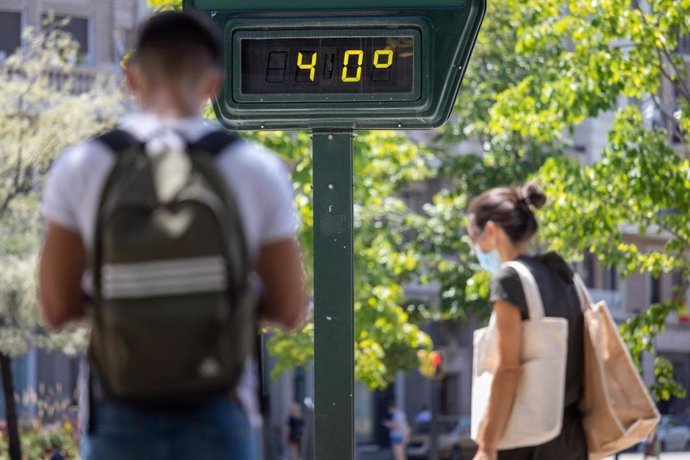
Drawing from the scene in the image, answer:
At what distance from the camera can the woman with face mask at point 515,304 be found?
547 centimetres

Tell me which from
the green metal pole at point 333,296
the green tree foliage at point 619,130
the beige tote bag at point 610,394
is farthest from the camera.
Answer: the green tree foliage at point 619,130

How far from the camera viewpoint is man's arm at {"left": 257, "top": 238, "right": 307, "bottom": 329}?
3.61 m

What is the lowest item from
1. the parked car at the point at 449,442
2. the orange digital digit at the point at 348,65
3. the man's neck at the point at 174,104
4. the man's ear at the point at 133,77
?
the parked car at the point at 449,442

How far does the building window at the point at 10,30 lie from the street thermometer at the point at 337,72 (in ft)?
117

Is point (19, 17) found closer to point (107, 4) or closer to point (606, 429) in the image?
point (107, 4)

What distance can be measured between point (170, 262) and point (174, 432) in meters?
0.31

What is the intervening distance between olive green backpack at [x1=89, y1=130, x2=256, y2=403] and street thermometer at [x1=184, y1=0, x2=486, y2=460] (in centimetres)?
394

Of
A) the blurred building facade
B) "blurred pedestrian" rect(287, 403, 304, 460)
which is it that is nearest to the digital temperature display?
"blurred pedestrian" rect(287, 403, 304, 460)

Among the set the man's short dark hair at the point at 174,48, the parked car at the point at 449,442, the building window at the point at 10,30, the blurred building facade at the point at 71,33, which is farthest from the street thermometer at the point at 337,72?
the building window at the point at 10,30

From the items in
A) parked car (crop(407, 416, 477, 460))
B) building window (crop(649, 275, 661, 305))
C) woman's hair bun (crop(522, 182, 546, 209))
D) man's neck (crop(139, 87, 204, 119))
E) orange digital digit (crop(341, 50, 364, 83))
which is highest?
orange digital digit (crop(341, 50, 364, 83))

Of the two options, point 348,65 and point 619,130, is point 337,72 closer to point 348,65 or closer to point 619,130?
point 348,65

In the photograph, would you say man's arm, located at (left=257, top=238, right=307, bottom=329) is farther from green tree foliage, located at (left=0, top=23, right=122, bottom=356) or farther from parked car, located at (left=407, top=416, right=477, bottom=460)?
parked car, located at (left=407, top=416, right=477, bottom=460)

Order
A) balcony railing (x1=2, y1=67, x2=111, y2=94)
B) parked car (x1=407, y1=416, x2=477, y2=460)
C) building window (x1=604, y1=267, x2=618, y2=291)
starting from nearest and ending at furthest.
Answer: balcony railing (x1=2, y1=67, x2=111, y2=94), parked car (x1=407, y1=416, x2=477, y2=460), building window (x1=604, y1=267, x2=618, y2=291)

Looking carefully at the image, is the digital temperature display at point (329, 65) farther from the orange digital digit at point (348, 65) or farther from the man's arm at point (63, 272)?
the man's arm at point (63, 272)
